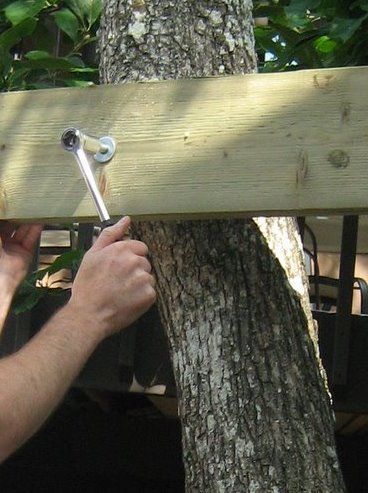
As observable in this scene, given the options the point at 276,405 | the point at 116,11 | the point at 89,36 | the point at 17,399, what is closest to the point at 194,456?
the point at 276,405

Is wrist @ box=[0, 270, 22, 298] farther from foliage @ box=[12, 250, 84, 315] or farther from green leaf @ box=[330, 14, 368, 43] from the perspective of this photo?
green leaf @ box=[330, 14, 368, 43]

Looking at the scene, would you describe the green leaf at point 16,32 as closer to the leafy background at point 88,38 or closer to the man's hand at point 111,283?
the leafy background at point 88,38

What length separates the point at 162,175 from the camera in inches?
82.6

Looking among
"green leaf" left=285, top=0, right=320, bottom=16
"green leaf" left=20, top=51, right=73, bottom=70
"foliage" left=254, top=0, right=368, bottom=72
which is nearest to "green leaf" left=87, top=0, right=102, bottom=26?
"green leaf" left=20, top=51, right=73, bottom=70

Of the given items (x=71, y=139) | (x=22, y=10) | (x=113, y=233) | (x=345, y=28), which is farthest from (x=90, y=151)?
(x=22, y=10)

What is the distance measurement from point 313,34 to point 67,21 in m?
0.83

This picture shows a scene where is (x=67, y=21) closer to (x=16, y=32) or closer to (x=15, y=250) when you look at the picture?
(x=16, y=32)

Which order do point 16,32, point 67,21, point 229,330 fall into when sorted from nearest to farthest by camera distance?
1. point 229,330
2. point 16,32
3. point 67,21

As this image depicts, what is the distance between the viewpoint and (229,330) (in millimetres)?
2408

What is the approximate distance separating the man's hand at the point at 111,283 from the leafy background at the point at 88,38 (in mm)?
1186

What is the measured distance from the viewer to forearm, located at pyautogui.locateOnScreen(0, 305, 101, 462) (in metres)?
1.87

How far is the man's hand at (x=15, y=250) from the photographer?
2289 millimetres

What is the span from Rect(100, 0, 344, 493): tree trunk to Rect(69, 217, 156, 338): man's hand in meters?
0.40

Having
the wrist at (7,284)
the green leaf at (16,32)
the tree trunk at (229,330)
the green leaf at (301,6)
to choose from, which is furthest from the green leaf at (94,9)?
the wrist at (7,284)
